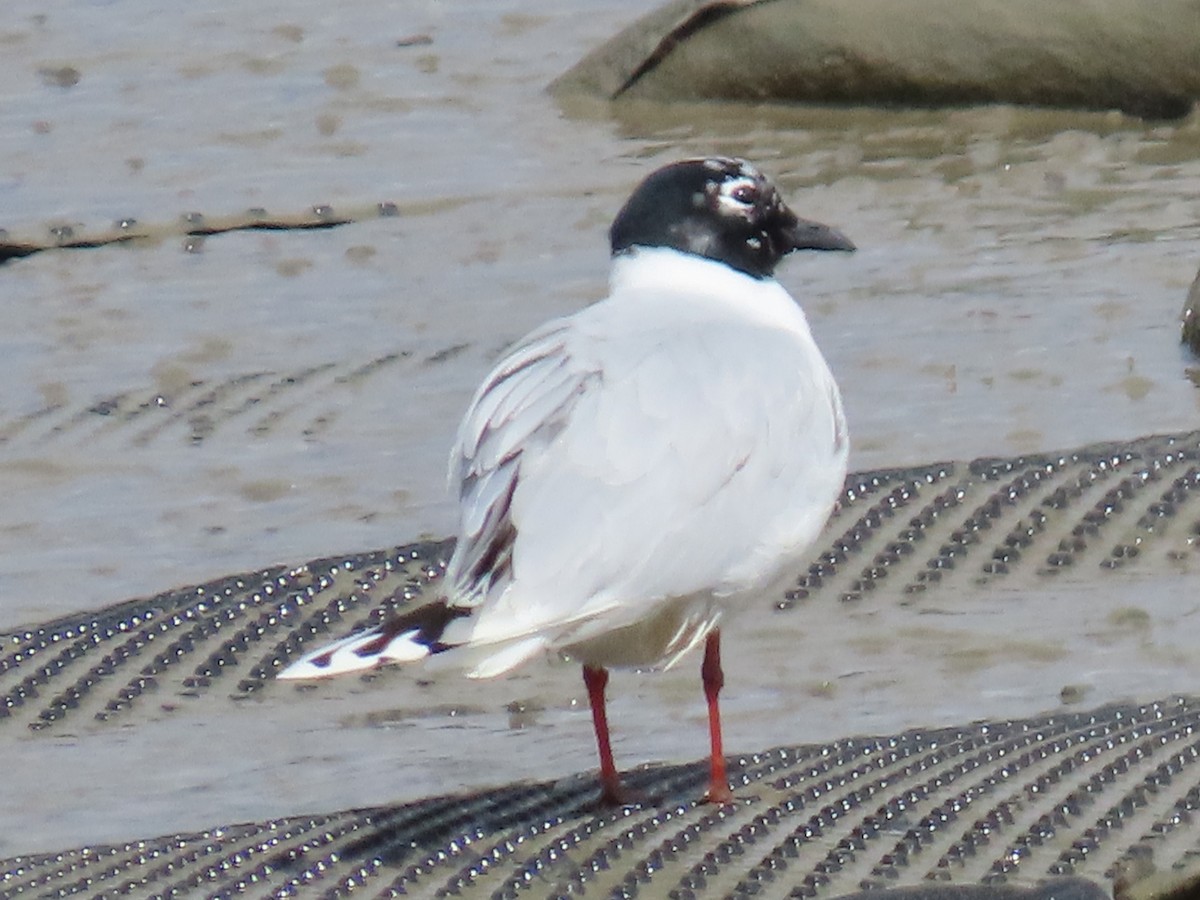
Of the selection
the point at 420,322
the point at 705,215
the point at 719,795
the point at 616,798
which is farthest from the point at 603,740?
the point at 420,322

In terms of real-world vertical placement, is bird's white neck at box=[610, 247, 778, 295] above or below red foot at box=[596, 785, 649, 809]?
above

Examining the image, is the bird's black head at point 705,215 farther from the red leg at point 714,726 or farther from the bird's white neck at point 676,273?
the red leg at point 714,726

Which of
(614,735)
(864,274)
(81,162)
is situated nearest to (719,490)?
(614,735)

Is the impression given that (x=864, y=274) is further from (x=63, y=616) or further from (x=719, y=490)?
(x=719, y=490)

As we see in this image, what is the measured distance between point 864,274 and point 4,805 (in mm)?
3555

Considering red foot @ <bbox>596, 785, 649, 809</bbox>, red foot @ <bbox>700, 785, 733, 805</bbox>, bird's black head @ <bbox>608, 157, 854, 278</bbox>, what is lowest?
red foot @ <bbox>596, 785, 649, 809</bbox>

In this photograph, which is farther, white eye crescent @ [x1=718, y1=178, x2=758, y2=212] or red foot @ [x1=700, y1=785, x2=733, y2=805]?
white eye crescent @ [x1=718, y1=178, x2=758, y2=212]

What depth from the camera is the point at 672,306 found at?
4293 millimetres

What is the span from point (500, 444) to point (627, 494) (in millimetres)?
218

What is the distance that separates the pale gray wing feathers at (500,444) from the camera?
148 inches

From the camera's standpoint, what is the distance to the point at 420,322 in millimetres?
7219

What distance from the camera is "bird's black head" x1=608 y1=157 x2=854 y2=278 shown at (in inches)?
180

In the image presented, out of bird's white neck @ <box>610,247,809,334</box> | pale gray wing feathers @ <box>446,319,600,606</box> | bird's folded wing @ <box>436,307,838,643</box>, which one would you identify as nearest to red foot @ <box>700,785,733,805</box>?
bird's folded wing @ <box>436,307,838,643</box>

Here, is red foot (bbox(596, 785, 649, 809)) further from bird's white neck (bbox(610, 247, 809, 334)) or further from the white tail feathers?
bird's white neck (bbox(610, 247, 809, 334))
